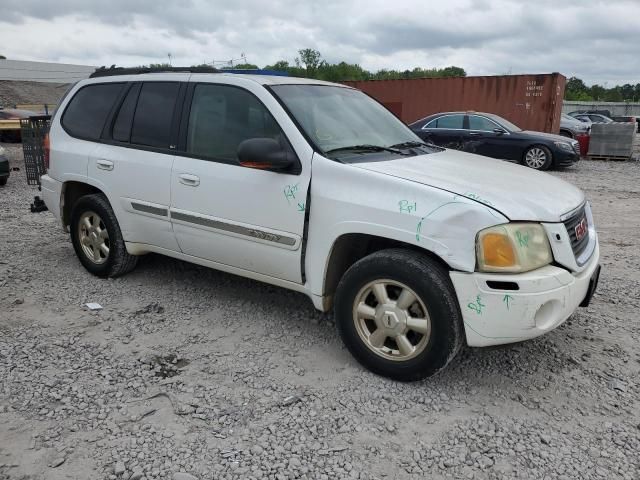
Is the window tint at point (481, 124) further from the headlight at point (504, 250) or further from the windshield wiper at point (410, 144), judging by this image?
the headlight at point (504, 250)

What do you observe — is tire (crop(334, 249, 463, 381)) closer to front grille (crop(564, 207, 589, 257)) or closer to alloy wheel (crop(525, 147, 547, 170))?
front grille (crop(564, 207, 589, 257))

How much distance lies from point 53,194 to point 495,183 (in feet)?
13.0

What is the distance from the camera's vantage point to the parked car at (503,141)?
42.6 feet

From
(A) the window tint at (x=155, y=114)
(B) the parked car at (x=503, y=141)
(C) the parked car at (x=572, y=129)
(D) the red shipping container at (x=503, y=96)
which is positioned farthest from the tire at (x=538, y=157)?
(A) the window tint at (x=155, y=114)

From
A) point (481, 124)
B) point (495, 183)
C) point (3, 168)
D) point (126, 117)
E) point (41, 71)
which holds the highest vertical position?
point (41, 71)

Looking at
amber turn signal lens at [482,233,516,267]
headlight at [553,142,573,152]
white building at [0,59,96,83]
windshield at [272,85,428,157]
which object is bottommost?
amber turn signal lens at [482,233,516,267]

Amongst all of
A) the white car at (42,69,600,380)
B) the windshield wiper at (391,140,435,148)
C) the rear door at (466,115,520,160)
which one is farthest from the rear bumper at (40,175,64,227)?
the rear door at (466,115,520,160)

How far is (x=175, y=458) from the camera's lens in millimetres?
2537

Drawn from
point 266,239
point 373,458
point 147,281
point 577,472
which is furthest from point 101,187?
point 577,472

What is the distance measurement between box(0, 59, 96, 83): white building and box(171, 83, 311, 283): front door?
4124 cm

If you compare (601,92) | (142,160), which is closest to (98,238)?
(142,160)

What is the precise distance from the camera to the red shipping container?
53.4 ft

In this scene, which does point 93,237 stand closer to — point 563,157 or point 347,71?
point 563,157

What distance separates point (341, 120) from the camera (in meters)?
3.80
